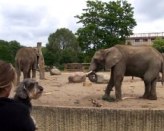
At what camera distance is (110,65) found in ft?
35.1

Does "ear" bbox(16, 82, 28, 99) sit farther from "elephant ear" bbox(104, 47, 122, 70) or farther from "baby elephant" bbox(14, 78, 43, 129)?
"elephant ear" bbox(104, 47, 122, 70)

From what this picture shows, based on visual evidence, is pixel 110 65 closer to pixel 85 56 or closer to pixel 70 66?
pixel 70 66

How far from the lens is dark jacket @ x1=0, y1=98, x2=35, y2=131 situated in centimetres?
267

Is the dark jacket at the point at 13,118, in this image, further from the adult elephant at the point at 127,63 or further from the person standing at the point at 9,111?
the adult elephant at the point at 127,63

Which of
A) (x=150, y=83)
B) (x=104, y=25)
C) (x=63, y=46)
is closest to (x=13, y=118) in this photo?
(x=150, y=83)

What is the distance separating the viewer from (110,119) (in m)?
7.88

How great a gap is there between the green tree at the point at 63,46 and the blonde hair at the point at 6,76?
52.4 m

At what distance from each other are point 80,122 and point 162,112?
1.34 meters

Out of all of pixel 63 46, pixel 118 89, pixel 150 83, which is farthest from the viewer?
pixel 63 46

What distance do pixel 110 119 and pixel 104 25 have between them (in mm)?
37501

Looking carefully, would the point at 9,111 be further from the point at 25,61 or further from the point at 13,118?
the point at 25,61

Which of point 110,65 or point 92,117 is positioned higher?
point 110,65

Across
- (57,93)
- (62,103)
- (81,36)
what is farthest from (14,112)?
(81,36)

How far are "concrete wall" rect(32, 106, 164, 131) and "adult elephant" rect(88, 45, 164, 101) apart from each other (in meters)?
2.82
